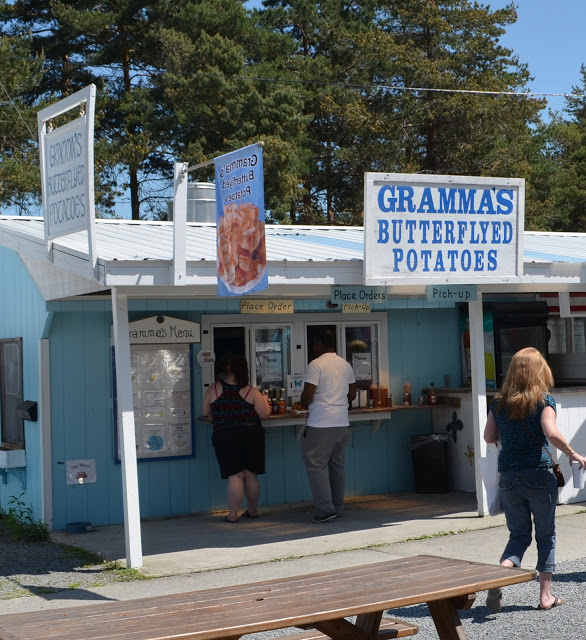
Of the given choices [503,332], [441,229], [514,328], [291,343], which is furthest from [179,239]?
[514,328]

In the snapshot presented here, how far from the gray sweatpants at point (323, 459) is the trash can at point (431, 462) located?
66.3 inches

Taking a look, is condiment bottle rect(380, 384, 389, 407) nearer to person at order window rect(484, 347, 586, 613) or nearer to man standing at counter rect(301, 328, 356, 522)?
man standing at counter rect(301, 328, 356, 522)

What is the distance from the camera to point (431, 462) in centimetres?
1124

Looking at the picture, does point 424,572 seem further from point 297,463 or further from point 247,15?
point 247,15

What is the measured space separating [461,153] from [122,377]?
2272 cm

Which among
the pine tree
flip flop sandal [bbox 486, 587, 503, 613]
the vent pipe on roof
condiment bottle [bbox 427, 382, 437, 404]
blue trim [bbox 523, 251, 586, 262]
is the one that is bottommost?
flip flop sandal [bbox 486, 587, 503, 613]

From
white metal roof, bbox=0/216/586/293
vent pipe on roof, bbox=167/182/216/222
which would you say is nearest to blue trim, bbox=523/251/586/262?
white metal roof, bbox=0/216/586/293

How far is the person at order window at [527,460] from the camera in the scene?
6199mm

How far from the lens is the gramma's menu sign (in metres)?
8.18

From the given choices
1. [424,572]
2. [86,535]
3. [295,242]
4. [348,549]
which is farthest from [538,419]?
[86,535]

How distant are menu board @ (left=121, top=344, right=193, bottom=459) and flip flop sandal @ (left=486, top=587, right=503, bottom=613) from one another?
4690mm

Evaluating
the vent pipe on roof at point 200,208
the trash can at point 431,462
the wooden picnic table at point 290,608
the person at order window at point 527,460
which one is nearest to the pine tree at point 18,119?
the vent pipe on roof at point 200,208

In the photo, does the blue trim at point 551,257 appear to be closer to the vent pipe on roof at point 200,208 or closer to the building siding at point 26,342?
the vent pipe on roof at point 200,208

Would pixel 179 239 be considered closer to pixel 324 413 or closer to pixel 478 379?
pixel 324 413
